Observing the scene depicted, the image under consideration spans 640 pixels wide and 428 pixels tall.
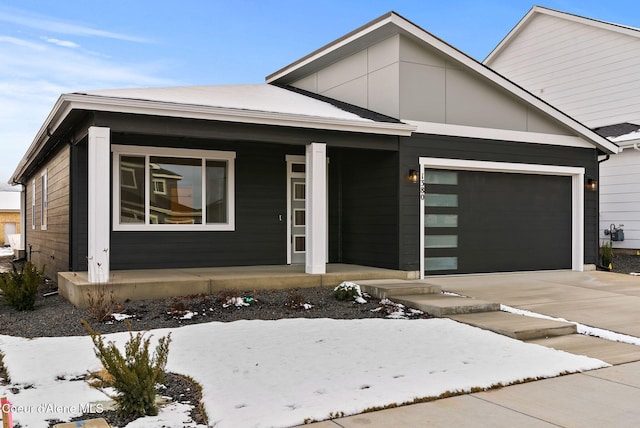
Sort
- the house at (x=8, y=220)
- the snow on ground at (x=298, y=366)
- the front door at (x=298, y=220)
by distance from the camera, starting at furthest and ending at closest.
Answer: the house at (x=8, y=220) < the front door at (x=298, y=220) < the snow on ground at (x=298, y=366)

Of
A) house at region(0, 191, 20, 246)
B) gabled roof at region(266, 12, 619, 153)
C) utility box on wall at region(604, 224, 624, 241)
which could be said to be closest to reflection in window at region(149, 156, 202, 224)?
gabled roof at region(266, 12, 619, 153)

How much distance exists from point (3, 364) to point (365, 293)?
202 inches

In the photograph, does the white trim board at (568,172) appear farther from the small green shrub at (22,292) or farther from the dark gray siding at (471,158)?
the small green shrub at (22,292)

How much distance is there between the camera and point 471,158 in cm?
1109

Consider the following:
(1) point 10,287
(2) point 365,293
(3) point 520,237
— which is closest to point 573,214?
(3) point 520,237

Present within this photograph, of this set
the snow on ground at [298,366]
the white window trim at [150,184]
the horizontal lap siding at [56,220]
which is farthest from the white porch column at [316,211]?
the horizontal lap siding at [56,220]

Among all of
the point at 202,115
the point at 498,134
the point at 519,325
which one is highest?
the point at 498,134

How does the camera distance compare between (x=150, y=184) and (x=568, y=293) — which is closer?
(x=568, y=293)

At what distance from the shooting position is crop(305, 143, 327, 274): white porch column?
936 cm

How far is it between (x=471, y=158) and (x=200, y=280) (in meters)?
5.87

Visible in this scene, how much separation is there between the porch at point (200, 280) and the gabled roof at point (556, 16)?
430 inches

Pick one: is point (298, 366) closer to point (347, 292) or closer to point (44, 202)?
point (347, 292)

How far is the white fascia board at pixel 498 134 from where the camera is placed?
1061 cm

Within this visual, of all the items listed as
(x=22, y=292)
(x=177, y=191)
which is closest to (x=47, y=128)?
(x=177, y=191)
